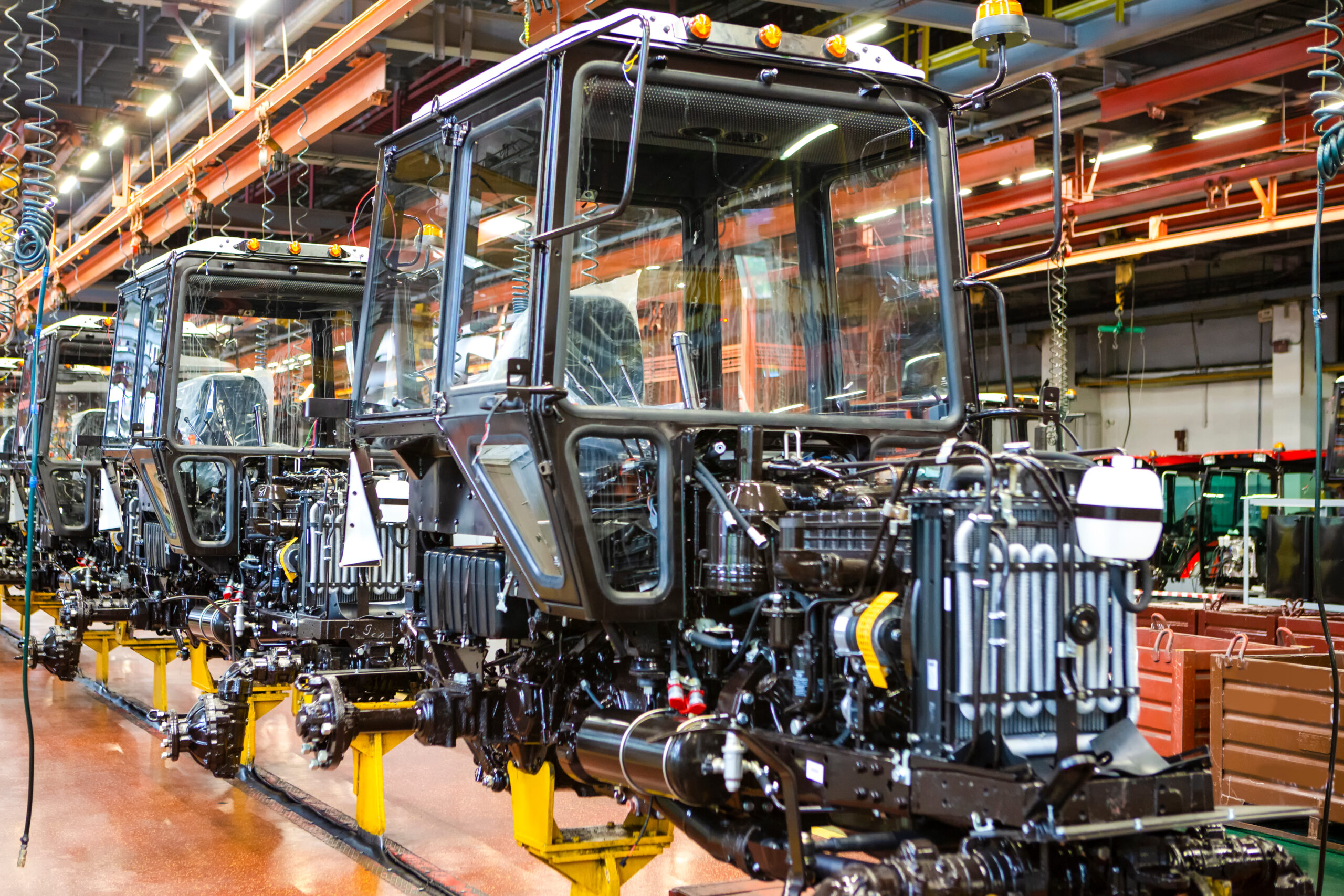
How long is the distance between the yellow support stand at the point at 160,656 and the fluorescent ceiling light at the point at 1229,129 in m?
8.35

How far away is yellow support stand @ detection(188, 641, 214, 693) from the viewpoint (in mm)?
8602

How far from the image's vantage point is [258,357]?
7.82 meters

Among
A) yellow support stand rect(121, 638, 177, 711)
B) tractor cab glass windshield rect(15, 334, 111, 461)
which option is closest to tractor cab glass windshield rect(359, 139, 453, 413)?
yellow support stand rect(121, 638, 177, 711)

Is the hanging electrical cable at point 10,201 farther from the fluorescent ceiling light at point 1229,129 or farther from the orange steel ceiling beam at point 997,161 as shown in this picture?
the fluorescent ceiling light at point 1229,129

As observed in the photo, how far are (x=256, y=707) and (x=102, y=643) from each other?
12.7 ft

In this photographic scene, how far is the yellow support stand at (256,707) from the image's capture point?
730 cm

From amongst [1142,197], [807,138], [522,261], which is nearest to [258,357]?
[522,261]

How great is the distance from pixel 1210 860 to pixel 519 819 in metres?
2.55

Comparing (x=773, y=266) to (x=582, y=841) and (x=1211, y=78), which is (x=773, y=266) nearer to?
(x=582, y=841)

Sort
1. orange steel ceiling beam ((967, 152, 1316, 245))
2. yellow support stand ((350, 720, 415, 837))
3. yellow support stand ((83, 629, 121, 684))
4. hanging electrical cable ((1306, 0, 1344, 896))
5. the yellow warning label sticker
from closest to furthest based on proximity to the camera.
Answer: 1. the yellow warning label sticker
2. hanging electrical cable ((1306, 0, 1344, 896))
3. yellow support stand ((350, 720, 415, 837))
4. orange steel ceiling beam ((967, 152, 1316, 245))
5. yellow support stand ((83, 629, 121, 684))

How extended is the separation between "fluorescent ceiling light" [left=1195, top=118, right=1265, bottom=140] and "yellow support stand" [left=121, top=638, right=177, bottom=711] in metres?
8.35

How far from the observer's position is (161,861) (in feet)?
18.4

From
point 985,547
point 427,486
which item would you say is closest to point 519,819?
point 427,486

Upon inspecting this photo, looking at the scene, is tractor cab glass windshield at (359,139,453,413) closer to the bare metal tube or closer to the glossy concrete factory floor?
the bare metal tube
